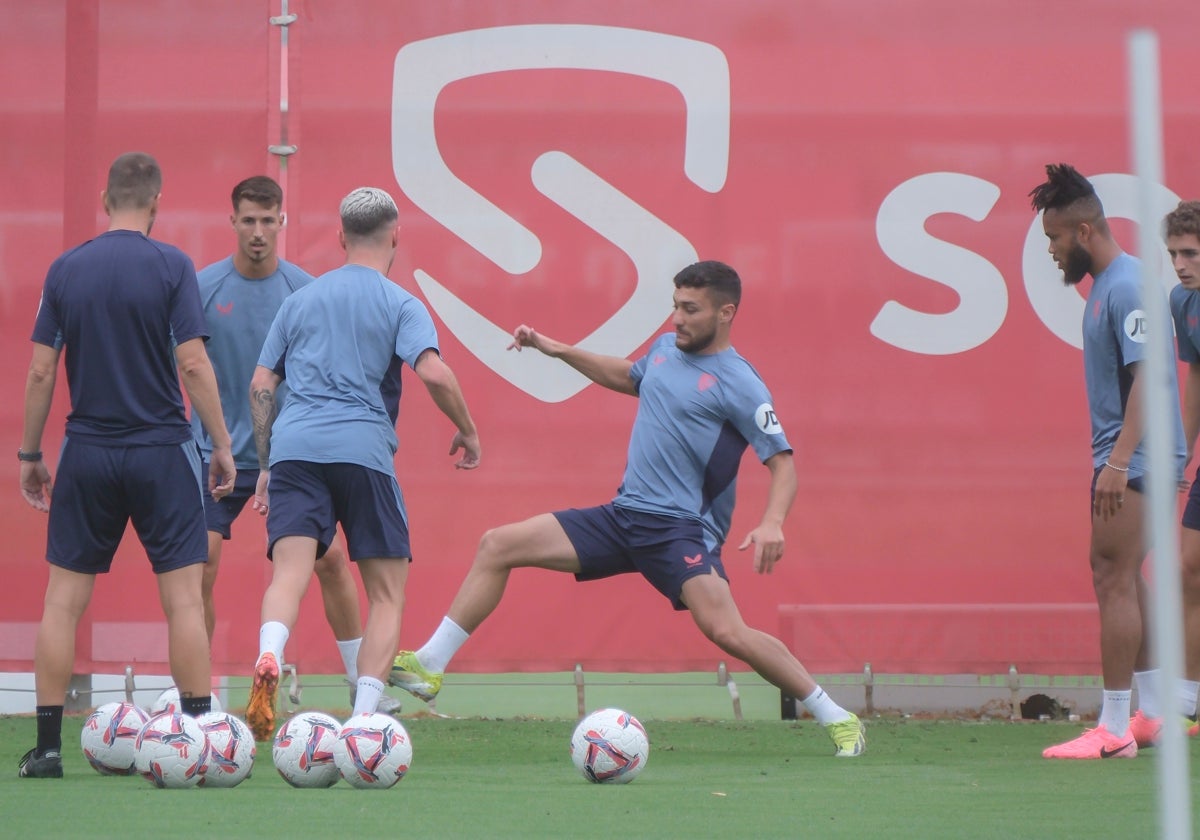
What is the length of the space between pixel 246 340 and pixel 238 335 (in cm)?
3

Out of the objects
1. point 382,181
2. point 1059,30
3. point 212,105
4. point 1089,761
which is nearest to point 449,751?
point 1089,761

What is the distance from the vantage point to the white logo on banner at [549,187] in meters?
6.79

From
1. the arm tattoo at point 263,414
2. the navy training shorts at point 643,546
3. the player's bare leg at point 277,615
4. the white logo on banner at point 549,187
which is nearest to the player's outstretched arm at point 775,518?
the navy training shorts at point 643,546

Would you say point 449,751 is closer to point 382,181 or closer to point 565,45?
point 382,181

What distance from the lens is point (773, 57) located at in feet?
22.5

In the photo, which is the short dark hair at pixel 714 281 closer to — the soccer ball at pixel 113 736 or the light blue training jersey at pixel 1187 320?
the light blue training jersey at pixel 1187 320

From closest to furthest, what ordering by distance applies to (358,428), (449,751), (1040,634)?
(358,428), (449,751), (1040,634)

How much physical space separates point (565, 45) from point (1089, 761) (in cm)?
367

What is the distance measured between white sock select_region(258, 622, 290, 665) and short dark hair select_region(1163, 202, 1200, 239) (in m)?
3.06

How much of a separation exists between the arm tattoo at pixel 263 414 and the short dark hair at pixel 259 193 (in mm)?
922

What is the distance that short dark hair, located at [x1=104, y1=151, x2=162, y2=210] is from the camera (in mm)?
4555

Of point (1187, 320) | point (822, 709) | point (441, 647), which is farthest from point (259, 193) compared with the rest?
point (1187, 320)

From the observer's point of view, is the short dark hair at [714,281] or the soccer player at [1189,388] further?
the short dark hair at [714,281]

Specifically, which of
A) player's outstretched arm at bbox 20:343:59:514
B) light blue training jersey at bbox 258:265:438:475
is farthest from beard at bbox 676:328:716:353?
player's outstretched arm at bbox 20:343:59:514
